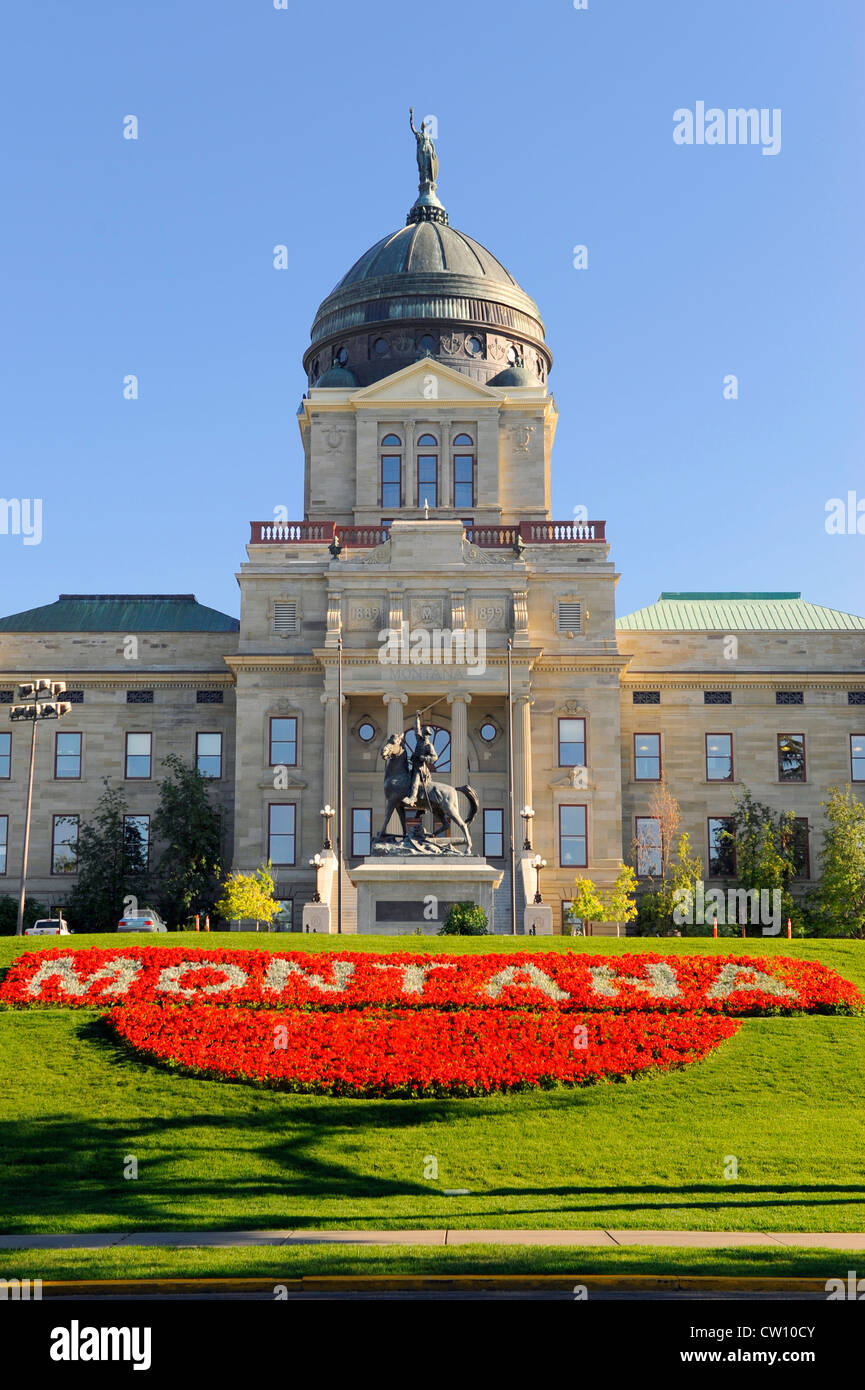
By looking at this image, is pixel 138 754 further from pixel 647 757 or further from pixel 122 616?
pixel 647 757

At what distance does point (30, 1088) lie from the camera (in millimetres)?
24453

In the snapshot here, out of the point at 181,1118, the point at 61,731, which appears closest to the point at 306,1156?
the point at 181,1118

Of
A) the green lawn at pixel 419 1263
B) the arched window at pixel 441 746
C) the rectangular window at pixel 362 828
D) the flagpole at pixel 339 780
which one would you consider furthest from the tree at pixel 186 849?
the green lawn at pixel 419 1263

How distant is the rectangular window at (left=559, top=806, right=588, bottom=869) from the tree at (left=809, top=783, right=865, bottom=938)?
917 centimetres

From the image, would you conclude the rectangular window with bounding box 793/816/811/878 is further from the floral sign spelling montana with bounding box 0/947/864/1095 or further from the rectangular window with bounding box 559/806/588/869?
the floral sign spelling montana with bounding box 0/947/864/1095

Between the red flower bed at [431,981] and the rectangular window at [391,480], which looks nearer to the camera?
the red flower bed at [431,981]

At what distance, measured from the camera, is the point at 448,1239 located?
16.1 meters

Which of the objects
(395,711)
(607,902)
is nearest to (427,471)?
(395,711)

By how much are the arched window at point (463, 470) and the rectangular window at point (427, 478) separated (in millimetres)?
909

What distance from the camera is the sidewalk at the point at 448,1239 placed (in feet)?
52.3

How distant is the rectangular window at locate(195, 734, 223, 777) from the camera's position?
6362cm

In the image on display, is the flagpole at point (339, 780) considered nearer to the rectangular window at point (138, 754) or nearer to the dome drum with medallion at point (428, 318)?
the rectangular window at point (138, 754)
